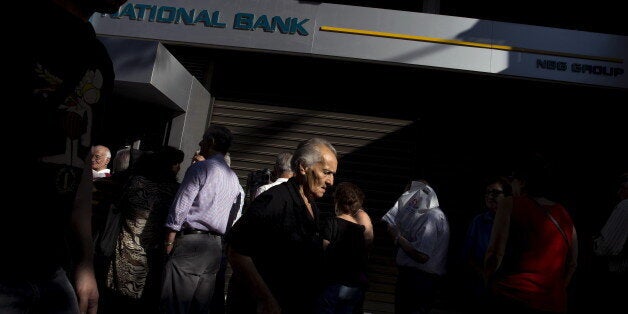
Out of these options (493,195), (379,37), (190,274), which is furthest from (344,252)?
(379,37)

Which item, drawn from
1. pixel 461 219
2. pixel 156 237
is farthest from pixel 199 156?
pixel 461 219

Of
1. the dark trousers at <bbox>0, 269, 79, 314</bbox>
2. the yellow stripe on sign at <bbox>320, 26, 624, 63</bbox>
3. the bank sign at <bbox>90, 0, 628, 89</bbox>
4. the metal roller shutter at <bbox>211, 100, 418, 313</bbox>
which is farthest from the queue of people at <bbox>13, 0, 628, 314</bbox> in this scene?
the yellow stripe on sign at <bbox>320, 26, 624, 63</bbox>

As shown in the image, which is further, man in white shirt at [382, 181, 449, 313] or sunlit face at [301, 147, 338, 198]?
man in white shirt at [382, 181, 449, 313]

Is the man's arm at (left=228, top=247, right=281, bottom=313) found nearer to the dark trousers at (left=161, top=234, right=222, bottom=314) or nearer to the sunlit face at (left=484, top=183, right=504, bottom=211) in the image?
the dark trousers at (left=161, top=234, right=222, bottom=314)

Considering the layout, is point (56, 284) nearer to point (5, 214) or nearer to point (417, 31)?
point (5, 214)

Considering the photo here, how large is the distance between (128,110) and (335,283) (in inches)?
220

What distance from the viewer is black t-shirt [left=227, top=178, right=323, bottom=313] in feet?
8.05

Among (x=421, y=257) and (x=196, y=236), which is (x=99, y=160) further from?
(x=421, y=257)

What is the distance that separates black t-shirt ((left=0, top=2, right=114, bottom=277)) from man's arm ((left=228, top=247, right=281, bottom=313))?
1.09 metres

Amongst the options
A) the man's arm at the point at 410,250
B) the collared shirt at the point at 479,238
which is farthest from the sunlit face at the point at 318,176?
the collared shirt at the point at 479,238

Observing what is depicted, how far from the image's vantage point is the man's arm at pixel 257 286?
2340 mm

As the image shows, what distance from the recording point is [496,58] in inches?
292

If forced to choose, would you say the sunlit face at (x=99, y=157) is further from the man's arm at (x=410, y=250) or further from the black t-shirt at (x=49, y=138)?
the black t-shirt at (x=49, y=138)

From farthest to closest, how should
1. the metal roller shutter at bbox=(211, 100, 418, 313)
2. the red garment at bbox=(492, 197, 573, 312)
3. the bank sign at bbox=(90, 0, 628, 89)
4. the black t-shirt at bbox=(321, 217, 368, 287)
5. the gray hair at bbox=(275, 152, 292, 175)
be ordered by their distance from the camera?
the metal roller shutter at bbox=(211, 100, 418, 313) → the bank sign at bbox=(90, 0, 628, 89) → the gray hair at bbox=(275, 152, 292, 175) → the black t-shirt at bbox=(321, 217, 368, 287) → the red garment at bbox=(492, 197, 573, 312)
